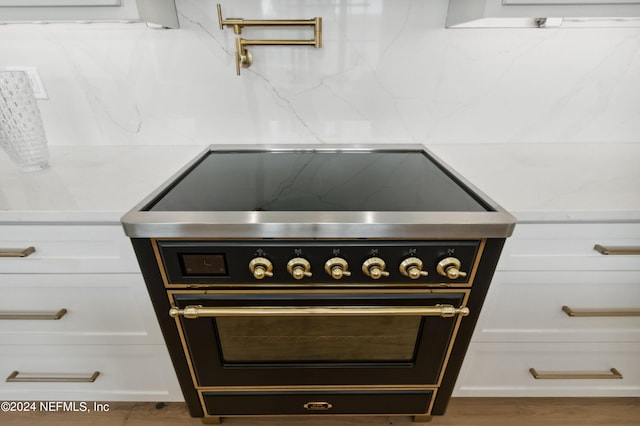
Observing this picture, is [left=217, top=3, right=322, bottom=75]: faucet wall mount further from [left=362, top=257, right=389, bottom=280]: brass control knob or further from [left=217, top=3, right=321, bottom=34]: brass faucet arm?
[left=362, top=257, right=389, bottom=280]: brass control knob

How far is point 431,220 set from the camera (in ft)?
2.21

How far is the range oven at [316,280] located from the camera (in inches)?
27.0

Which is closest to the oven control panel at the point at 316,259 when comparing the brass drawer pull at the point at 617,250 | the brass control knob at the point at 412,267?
the brass control knob at the point at 412,267

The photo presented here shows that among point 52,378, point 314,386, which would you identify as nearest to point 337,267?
point 314,386

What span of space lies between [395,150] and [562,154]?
61cm

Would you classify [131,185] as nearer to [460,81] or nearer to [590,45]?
[460,81]

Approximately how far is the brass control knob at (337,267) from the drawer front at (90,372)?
0.65m

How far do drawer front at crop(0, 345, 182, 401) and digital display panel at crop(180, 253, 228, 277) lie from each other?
42 cm

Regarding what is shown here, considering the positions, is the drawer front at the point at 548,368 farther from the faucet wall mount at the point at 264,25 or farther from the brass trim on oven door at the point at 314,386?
the faucet wall mount at the point at 264,25

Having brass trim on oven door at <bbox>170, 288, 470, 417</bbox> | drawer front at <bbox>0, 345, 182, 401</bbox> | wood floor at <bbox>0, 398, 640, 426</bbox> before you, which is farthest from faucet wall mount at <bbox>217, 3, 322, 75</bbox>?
wood floor at <bbox>0, 398, 640, 426</bbox>

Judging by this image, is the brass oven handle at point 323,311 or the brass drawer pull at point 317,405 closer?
the brass oven handle at point 323,311

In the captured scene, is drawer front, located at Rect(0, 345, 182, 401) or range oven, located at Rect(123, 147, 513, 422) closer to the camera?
range oven, located at Rect(123, 147, 513, 422)

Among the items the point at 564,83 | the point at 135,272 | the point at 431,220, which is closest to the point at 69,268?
the point at 135,272

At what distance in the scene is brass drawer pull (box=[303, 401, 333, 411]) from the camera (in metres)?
0.98
